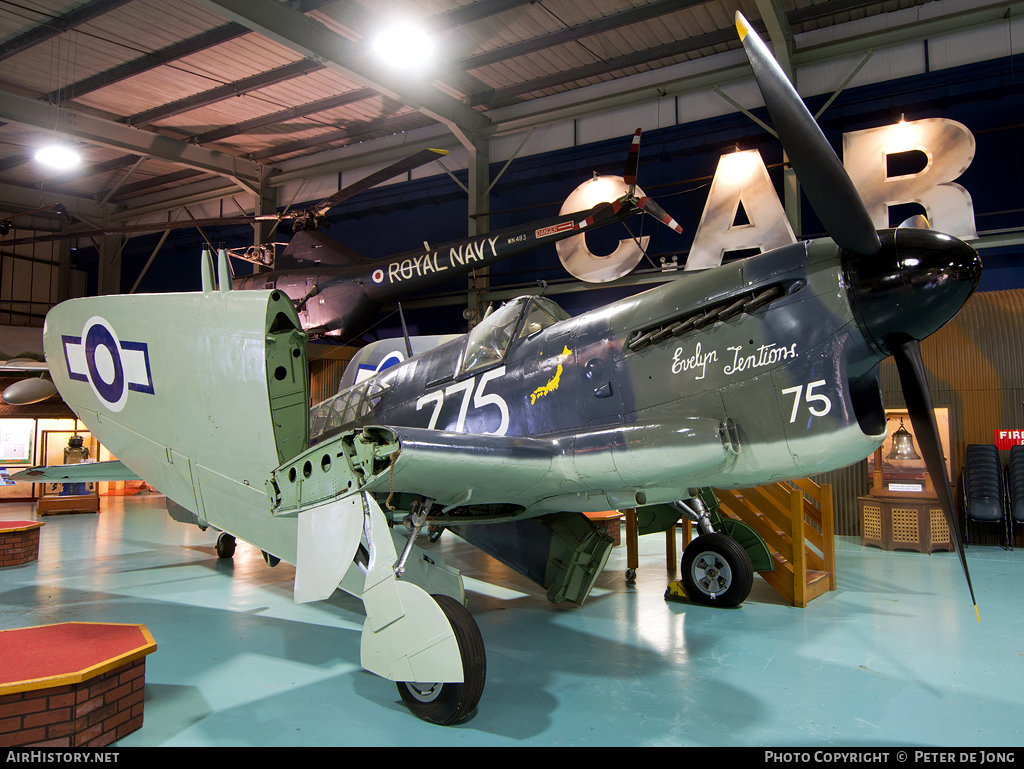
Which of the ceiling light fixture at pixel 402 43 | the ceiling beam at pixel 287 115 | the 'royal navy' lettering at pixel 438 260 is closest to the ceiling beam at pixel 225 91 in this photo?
the ceiling beam at pixel 287 115

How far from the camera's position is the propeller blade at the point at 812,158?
309cm

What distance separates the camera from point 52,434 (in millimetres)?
14578

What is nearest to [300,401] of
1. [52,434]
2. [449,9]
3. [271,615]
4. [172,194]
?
[271,615]

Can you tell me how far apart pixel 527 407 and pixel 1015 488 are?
8.10 metres

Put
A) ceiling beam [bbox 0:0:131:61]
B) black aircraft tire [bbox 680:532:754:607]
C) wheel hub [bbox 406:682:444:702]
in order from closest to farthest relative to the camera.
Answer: wheel hub [bbox 406:682:444:702], black aircraft tire [bbox 680:532:754:607], ceiling beam [bbox 0:0:131:61]

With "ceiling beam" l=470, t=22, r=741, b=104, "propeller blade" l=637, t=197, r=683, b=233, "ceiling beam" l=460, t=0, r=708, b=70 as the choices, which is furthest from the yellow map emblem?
"ceiling beam" l=470, t=22, r=741, b=104

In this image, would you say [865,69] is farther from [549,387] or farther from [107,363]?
[107,363]

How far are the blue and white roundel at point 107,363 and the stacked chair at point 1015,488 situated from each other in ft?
34.2

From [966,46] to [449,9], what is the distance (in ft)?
26.9

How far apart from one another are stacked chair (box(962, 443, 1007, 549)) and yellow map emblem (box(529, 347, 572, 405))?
7568 mm

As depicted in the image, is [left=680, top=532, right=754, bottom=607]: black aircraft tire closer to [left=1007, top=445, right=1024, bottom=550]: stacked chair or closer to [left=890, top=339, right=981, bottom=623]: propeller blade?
[left=890, top=339, right=981, bottom=623]: propeller blade

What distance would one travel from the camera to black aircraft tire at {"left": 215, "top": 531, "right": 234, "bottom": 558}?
7.77 meters

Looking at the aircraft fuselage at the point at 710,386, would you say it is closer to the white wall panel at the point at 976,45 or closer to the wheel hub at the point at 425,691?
the wheel hub at the point at 425,691

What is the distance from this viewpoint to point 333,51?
987cm
